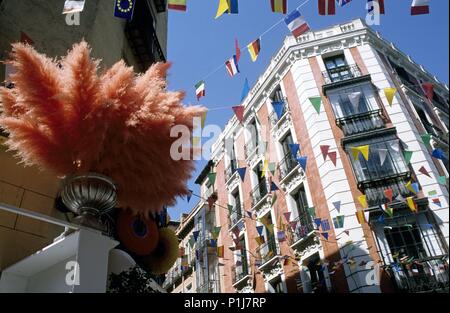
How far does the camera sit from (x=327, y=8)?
6387mm

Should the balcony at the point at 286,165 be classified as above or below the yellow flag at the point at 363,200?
above

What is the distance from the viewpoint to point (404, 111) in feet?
49.9

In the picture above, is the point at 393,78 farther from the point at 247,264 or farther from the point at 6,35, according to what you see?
the point at 6,35

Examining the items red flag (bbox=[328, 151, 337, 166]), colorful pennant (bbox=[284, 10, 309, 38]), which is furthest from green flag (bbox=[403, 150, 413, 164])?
colorful pennant (bbox=[284, 10, 309, 38])

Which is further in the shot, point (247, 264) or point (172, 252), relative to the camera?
point (247, 264)

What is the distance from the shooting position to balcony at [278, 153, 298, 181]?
16.7m

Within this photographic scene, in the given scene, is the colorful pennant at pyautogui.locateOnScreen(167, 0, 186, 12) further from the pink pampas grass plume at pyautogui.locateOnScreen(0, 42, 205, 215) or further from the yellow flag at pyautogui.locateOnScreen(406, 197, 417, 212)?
the yellow flag at pyautogui.locateOnScreen(406, 197, 417, 212)

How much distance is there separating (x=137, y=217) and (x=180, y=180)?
224 centimetres

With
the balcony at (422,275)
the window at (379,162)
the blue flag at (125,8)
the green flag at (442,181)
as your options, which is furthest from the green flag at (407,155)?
the blue flag at (125,8)

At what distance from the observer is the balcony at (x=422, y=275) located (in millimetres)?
11422

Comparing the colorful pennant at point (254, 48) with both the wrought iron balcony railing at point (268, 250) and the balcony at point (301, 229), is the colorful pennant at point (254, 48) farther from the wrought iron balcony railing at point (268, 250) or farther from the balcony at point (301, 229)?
the wrought iron balcony railing at point (268, 250)

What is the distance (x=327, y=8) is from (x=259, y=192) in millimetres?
13240

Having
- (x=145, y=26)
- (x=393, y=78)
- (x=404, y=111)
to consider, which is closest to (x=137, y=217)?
(x=145, y=26)

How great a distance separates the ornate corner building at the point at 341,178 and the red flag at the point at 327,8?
615cm
